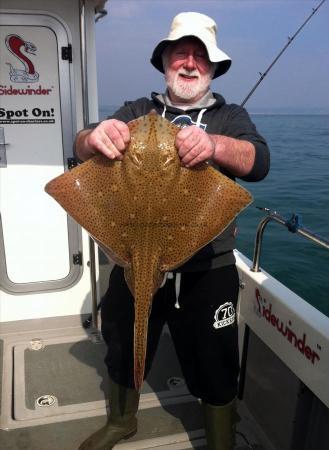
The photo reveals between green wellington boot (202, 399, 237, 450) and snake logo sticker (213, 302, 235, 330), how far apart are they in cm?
55

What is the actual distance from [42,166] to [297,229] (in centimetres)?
265

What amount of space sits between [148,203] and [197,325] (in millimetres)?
1051

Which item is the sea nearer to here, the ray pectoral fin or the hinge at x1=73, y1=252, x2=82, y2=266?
the ray pectoral fin

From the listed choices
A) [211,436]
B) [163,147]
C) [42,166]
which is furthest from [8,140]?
[211,436]

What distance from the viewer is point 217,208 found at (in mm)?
1808

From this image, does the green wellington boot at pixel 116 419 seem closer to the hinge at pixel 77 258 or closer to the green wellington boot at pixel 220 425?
the green wellington boot at pixel 220 425

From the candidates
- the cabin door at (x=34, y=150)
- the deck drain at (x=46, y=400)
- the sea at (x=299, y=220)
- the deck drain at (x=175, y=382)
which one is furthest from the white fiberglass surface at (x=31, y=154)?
the sea at (x=299, y=220)

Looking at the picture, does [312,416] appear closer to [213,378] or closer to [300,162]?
[213,378]

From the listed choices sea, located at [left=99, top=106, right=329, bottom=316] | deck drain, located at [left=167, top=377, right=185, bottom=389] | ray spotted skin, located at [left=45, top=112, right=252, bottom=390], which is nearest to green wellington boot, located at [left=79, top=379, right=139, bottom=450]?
deck drain, located at [left=167, top=377, right=185, bottom=389]

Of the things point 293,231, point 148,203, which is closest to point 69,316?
point 293,231

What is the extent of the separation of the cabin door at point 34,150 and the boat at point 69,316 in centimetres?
1

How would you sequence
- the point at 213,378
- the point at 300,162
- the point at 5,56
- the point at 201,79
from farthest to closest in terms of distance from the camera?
the point at 300,162
the point at 5,56
the point at 213,378
the point at 201,79

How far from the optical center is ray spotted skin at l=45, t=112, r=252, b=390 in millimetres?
1754

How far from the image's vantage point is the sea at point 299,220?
27.5ft
